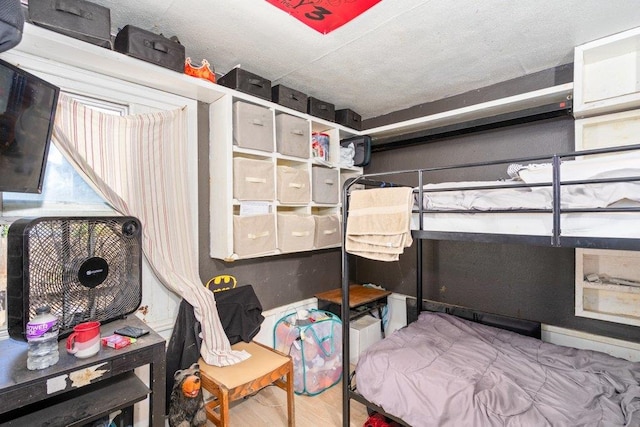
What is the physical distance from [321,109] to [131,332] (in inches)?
82.8

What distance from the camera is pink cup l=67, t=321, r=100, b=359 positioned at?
3.82ft

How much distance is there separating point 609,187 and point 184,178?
6.95ft

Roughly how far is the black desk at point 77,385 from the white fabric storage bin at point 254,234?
2.59 ft

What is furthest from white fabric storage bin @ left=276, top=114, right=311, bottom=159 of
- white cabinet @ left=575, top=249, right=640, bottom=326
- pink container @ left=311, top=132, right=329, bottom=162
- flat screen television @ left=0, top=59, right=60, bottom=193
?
white cabinet @ left=575, top=249, right=640, bottom=326

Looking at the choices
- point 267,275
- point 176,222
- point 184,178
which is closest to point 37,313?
point 176,222

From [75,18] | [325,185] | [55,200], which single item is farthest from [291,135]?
[55,200]

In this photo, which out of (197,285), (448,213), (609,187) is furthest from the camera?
(197,285)

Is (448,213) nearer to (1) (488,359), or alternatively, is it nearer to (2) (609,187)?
(2) (609,187)

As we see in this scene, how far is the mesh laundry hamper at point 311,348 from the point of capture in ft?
7.68

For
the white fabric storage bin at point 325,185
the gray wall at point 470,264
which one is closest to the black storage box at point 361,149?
the gray wall at point 470,264

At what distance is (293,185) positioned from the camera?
240 cm

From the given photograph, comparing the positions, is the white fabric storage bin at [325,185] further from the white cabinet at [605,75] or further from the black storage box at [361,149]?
the white cabinet at [605,75]

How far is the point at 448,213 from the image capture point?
1574 mm

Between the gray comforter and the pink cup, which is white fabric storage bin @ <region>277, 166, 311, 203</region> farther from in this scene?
the pink cup
